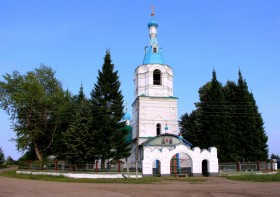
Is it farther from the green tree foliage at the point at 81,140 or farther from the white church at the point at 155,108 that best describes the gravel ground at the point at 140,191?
the white church at the point at 155,108

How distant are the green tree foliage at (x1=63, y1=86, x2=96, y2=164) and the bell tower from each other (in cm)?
736

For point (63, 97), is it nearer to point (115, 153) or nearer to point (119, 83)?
point (119, 83)

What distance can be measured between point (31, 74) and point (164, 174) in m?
21.2

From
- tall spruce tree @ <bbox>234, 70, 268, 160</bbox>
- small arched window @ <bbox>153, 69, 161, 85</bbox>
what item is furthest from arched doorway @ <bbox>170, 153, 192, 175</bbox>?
small arched window @ <bbox>153, 69, 161, 85</bbox>

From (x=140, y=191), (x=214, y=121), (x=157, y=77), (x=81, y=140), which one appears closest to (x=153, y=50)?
(x=157, y=77)

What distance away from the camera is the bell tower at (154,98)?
3300cm

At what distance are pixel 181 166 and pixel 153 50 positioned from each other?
49.9 ft

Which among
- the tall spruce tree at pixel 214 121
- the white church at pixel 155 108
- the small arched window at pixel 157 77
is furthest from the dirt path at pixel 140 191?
the small arched window at pixel 157 77

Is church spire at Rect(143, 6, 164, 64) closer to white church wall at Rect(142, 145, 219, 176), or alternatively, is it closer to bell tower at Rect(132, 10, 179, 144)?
bell tower at Rect(132, 10, 179, 144)

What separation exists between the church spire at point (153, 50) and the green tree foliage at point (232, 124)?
7079mm

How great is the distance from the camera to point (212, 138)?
32.1m

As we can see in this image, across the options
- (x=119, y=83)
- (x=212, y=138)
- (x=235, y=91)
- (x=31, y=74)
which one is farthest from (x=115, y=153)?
(x=235, y=91)

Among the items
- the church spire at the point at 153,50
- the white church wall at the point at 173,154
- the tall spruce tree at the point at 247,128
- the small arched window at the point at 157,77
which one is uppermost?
the church spire at the point at 153,50

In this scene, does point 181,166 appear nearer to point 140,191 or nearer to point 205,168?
point 205,168
